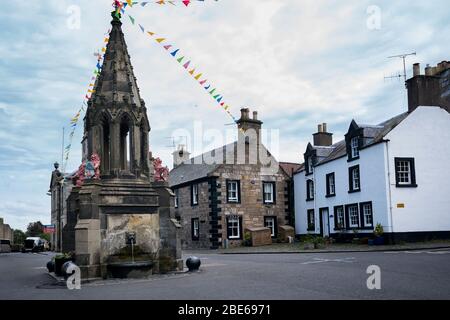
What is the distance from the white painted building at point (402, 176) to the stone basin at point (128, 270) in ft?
59.4

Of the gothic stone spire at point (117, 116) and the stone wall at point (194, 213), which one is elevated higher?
the gothic stone spire at point (117, 116)

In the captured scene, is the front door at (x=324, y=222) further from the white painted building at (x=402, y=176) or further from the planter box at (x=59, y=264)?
the planter box at (x=59, y=264)

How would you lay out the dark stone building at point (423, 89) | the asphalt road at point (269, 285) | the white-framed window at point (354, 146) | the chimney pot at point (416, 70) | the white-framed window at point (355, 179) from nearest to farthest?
the asphalt road at point (269, 285)
the chimney pot at point (416, 70)
the dark stone building at point (423, 89)
the white-framed window at point (354, 146)
the white-framed window at point (355, 179)

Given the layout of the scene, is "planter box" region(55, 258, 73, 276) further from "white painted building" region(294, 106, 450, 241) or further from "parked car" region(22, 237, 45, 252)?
"parked car" region(22, 237, 45, 252)

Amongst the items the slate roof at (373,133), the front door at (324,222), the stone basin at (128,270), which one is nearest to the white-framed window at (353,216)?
the front door at (324,222)

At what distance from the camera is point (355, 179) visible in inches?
1267

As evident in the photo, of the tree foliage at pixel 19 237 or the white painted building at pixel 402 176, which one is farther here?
the tree foliage at pixel 19 237

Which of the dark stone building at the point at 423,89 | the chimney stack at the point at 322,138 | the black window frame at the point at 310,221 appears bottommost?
the black window frame at the point at 310,221

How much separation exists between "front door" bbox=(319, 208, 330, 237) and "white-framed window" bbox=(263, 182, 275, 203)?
4.71 metres

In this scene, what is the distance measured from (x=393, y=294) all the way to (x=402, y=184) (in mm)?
20215

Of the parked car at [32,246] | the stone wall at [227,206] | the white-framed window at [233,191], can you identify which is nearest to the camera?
the stone wall at [227,206]

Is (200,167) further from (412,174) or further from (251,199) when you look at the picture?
(412,174)

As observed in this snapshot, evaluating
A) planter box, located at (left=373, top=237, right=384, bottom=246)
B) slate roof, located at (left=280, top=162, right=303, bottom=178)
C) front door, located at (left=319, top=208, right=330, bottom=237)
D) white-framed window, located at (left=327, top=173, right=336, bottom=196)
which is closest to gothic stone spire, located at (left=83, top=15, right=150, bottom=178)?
planter box, located at (left=373, top=237, right=384, bottom=246)

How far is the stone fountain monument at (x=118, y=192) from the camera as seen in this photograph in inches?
580
